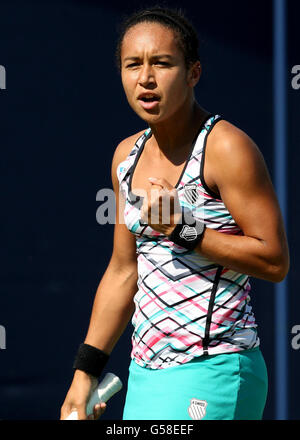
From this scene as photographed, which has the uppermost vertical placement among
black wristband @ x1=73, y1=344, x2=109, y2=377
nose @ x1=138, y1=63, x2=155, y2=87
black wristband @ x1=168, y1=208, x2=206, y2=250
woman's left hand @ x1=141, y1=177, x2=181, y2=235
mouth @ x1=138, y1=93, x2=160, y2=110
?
nose @ x1=138, y1=63, x2=155, y2=87

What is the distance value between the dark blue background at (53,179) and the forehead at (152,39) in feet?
3.99

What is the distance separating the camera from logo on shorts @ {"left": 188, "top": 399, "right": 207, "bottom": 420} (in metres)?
2.08

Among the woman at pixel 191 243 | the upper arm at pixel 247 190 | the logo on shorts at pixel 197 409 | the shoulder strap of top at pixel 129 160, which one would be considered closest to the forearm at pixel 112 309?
the woman at pixel 191 243

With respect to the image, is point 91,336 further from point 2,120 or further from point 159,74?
point 2,120

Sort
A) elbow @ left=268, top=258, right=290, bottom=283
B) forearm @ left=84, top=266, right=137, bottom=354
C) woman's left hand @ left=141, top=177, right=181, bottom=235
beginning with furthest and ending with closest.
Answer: forearm @ left=84, top=266, right=137, bottom=354 < elbow @ left=268, top=258, right=290, bottom=283 < woman's left hand @ left=141, top=177, right=181, bottom=235

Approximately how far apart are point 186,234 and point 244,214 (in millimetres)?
153

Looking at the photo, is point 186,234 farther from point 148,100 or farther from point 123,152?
point 123,152

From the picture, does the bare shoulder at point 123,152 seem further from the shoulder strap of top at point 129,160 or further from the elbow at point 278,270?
the elbow at point 278,270

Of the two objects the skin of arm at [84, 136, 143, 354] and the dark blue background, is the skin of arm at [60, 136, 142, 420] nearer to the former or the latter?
the skin of arm at [84, 136, 143, 354]

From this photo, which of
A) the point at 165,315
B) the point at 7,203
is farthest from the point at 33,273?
the point at 165,315

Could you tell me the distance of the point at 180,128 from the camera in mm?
2229

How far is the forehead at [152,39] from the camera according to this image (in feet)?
6.99

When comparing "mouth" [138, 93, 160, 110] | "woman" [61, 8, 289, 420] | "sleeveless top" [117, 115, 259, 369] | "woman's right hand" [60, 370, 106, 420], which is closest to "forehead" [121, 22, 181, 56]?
"woman" [61, 8, 289, 420]

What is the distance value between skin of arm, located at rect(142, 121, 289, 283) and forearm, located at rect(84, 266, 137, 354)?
18.1 inches
